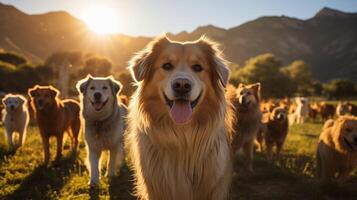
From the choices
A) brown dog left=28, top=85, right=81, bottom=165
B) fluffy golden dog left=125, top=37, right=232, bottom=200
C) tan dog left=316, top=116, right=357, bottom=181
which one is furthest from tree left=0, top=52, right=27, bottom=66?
fluffy golden dog left=125, top=37, right=232, bottom=200

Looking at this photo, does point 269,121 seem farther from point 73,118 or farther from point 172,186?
point 172,186

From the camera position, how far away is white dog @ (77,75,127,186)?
6723 millimetres

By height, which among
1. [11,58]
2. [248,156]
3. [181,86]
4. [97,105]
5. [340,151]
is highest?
[11,58]

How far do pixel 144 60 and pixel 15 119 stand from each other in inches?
320

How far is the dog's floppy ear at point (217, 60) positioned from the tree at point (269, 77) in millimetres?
55488

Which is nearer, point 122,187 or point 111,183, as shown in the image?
point 122,187

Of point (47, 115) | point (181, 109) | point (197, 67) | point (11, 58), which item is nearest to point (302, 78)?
point (11, 58)

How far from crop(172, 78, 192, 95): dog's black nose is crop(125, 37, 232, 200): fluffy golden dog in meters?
0.22

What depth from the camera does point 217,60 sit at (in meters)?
4.06

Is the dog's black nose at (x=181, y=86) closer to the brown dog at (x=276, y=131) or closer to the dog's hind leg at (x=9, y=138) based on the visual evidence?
the brown dog at (x=276, y=131)

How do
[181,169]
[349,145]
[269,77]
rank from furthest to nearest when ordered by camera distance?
[269,77] → [349,145] → [181,169]

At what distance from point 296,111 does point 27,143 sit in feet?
67.9

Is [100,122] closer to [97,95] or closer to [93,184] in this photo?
[97,95]

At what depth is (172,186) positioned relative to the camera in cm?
383
